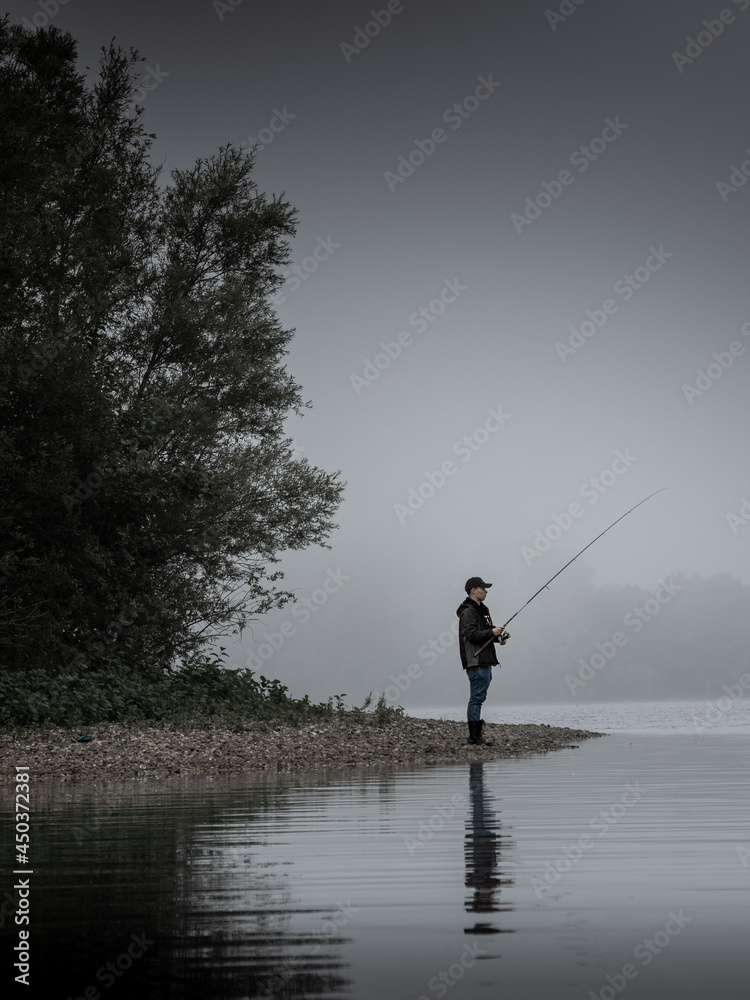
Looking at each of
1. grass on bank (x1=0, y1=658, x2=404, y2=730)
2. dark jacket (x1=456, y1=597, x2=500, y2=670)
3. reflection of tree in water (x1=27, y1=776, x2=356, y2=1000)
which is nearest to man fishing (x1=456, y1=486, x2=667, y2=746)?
dark jacket (x1=456, y1=597, x2=500, y2=670)

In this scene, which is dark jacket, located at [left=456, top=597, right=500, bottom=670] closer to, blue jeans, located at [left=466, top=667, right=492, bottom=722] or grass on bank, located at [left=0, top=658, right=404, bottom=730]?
blue jeans, located at [left=466, top=667, right=492, bottom=722]

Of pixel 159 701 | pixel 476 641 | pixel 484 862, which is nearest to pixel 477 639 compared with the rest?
pixel 476 641

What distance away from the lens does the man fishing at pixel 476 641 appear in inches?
692

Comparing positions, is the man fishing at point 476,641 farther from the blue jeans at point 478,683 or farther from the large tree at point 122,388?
the large tree at point 122,388

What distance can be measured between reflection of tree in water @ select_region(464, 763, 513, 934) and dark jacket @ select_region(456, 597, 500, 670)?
25.8 feet

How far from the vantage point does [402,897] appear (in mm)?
4875

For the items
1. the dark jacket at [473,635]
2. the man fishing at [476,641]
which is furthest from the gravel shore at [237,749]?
the dark jacket at [473,635]

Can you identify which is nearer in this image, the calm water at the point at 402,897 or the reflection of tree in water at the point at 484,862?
the calm water at the point at 402,897

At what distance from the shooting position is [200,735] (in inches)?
746

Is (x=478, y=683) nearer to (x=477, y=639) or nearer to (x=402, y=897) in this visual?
(x=477, y=639)

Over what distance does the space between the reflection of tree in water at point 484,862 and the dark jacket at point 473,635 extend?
25.8ft

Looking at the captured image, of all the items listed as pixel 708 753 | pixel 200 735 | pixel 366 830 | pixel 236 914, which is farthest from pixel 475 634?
pixel 236 914

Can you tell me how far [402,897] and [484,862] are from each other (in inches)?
42.9

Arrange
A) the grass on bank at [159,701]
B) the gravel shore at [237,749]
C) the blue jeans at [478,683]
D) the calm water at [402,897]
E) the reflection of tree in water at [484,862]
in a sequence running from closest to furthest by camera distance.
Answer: the calm water at [402,897] < the reflection of tree in water at [484,862] < the gravel shore at [237,749] < the blue jeans at [478,683] < the grass on bank at [159,701]
